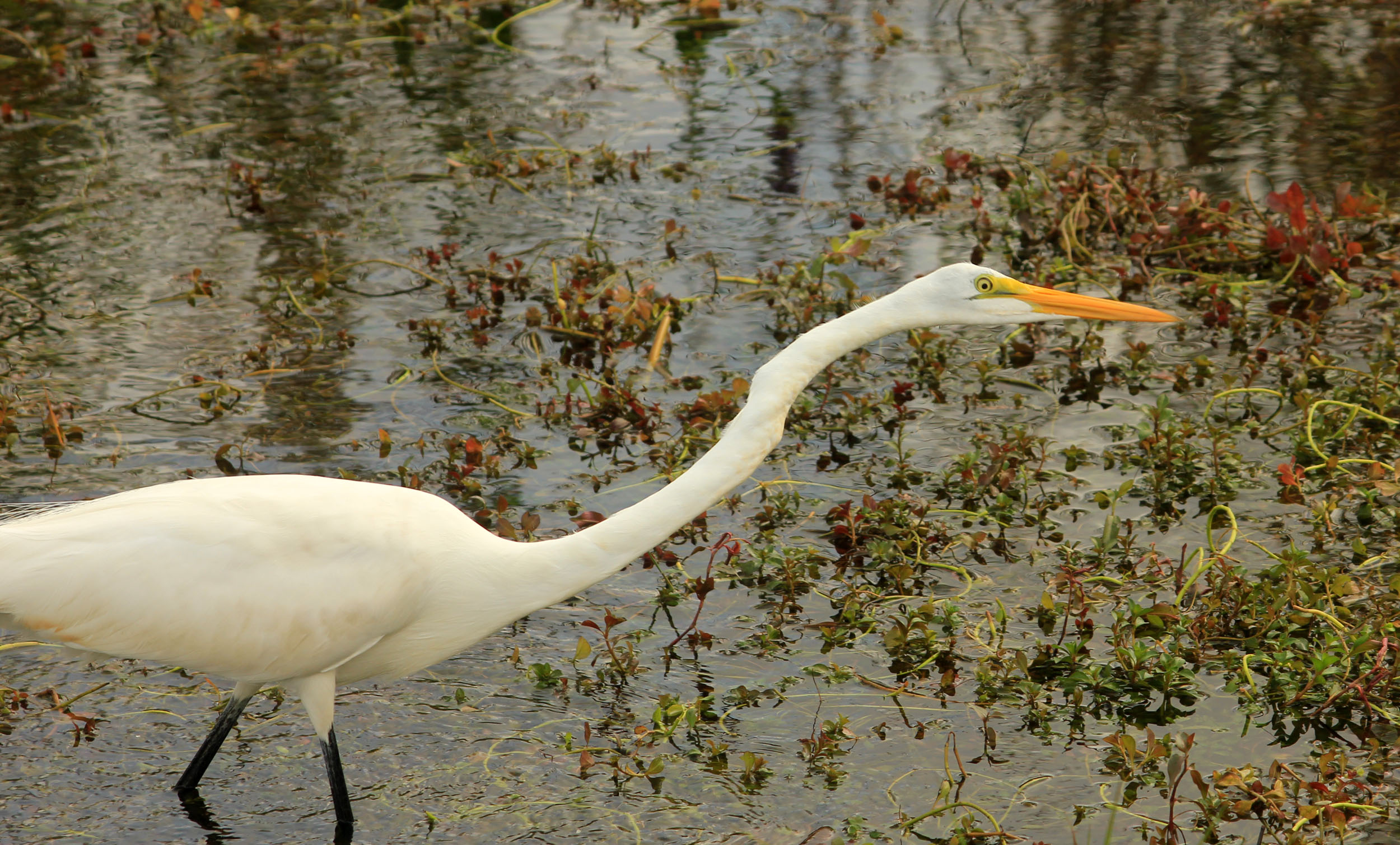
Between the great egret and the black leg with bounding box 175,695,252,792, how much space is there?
0.65 feet

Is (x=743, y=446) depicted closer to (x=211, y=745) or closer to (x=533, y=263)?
(x=211, y=745)

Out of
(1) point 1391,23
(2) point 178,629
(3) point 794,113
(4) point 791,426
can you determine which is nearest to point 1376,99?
(1) point 1391,23

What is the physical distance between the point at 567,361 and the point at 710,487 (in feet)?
9.78

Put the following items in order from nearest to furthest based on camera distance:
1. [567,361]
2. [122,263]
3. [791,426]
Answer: [791,426]
[567,361]
[122,263]

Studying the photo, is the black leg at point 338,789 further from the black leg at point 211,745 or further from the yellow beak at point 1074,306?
the yellow beak at point 1074,306

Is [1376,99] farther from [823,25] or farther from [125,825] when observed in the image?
[125,825]

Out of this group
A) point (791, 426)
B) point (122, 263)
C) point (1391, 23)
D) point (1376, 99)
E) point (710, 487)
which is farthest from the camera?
point (1391, 23)

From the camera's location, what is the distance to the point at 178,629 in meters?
3.69

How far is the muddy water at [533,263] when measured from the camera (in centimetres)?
401

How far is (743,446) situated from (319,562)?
1169mm

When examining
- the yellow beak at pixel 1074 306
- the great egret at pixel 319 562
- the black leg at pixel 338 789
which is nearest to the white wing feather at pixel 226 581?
the great egret at pixel 319 562

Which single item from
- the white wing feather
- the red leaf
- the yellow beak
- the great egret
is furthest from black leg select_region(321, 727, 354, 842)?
the red leaf

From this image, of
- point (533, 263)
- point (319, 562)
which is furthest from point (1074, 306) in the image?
point (533, 263)

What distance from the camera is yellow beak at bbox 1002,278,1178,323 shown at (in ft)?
12.4
